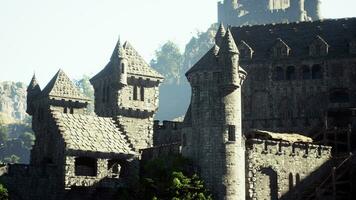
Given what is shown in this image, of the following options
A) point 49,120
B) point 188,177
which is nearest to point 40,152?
point 49,120

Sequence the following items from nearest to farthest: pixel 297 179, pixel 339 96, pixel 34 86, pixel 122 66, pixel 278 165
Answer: pixel 278 165
pixel 297 179
pixel 122 66
pixel 34 86
pixel 339 96

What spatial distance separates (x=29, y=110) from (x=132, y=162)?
15538 mm

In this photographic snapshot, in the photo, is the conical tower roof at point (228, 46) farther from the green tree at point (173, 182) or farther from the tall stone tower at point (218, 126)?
the green tree at point (173, 182)

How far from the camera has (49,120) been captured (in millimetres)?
54875

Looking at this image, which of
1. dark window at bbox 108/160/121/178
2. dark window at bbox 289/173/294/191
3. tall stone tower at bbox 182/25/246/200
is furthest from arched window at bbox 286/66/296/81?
dark window at bbox 108/160/121/178

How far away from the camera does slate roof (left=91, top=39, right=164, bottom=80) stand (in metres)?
60.9

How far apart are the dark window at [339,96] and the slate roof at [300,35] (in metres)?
3.74

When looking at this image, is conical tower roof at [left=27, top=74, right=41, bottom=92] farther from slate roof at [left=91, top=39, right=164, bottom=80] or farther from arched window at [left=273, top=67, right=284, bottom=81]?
arched window at [left=273, top=67, right=284, bottom=81]

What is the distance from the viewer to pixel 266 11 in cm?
12838

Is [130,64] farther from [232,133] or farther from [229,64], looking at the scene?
[232,133]

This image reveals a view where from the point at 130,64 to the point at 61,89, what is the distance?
652 cm

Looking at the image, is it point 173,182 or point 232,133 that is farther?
point 232,133

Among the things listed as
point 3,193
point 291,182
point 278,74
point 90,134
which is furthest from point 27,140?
point 3,193

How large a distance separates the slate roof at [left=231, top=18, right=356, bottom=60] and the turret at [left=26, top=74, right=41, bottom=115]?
21.5m
